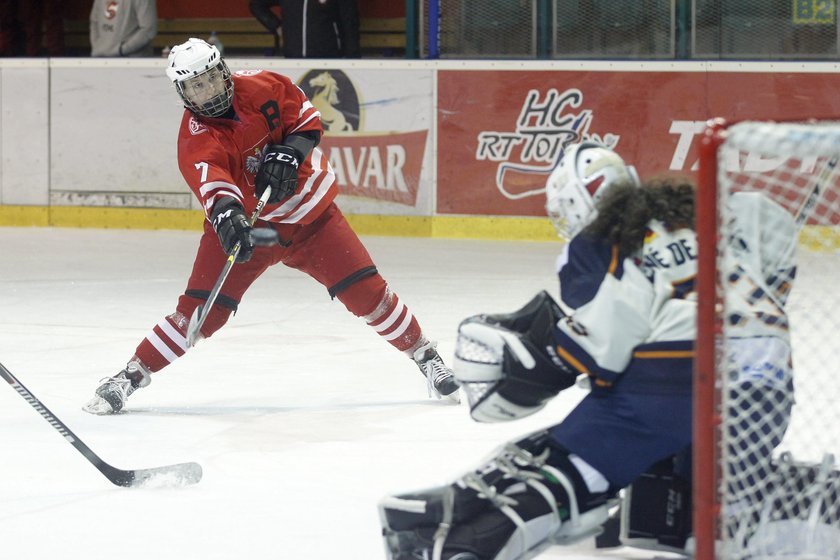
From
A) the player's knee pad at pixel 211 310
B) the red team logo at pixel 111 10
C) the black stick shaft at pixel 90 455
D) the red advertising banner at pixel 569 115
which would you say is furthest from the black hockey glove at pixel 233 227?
the red team logo at pixel 111 10

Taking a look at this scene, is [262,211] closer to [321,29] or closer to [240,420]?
[240,420]

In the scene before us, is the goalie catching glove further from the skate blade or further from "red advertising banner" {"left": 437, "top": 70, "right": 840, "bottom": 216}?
"red advertising banner" {"left": 437, "top": 70, "right": 840, "bottom": 216}

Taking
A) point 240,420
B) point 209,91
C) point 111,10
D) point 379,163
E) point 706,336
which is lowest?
point 240,420

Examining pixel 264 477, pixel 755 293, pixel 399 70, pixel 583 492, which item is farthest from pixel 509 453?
pixel 399 70

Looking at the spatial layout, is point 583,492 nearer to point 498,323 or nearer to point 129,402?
point 498,323

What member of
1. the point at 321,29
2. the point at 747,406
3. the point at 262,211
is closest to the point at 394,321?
the point at 262,211

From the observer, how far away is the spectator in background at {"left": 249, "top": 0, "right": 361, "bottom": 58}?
838cm

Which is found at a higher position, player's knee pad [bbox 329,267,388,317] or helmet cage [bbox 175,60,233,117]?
helmet cage [bbox 175,60,233,117]

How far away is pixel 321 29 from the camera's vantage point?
8375 mm

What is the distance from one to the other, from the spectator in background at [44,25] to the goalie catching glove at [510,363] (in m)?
7.79

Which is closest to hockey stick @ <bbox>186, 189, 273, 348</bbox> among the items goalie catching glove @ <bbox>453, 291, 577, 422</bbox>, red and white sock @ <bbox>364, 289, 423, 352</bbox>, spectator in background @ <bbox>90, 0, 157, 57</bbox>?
red and white sock @ <bbox>364, 289, 423, 352</bbox>

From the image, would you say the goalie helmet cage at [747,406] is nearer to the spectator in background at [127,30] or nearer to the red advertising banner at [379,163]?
the red advertising banner at [379,163]

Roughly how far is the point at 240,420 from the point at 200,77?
923 mm

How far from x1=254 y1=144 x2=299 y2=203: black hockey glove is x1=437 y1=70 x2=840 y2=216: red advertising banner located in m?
3.80
